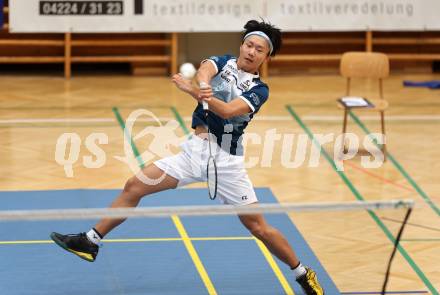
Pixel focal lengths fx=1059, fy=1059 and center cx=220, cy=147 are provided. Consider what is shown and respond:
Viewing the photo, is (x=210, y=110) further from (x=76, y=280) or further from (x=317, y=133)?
(x=317, y=133)

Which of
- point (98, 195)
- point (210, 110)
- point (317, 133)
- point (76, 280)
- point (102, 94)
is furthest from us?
point (102, 94)

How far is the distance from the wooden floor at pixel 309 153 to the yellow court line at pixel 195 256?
1.09 meters

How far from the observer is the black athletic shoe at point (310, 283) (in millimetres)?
8297

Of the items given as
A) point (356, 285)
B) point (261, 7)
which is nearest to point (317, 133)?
point (261, 7)

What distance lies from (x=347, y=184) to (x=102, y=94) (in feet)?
18.2

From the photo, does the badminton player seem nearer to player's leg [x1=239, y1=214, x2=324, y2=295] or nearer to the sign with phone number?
player's leg [x1=239, y1=214, x2=324, y2=295]

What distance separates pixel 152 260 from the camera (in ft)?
30.1

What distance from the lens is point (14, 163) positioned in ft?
40.9

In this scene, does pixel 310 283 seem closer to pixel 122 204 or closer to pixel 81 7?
pixel 122 204

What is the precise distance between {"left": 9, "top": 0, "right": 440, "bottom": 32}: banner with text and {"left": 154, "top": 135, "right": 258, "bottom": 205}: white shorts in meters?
8.76

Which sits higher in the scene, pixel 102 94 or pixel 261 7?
pixel 261 7

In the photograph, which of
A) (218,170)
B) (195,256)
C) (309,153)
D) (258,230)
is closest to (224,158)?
(218,170)

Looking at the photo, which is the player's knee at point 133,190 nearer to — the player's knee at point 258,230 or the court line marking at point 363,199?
the player's knee at point 258,230

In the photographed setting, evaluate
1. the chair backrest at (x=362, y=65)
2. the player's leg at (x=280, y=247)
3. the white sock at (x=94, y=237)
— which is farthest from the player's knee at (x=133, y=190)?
the chair backrest at (x=362, y=65)
